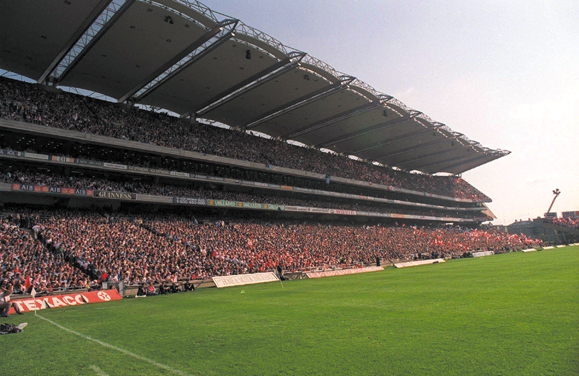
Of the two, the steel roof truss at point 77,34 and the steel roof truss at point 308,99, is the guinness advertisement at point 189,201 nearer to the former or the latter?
the steel roof truss at point 308,99

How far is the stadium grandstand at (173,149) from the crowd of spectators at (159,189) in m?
0.17

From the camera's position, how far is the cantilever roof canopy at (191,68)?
24.7m

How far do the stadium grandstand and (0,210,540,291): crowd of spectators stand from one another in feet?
0.44

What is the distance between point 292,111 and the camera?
1656 inches

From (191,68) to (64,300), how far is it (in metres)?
21.6

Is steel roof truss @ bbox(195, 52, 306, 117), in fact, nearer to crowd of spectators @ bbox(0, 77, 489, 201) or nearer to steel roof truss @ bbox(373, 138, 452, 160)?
crowd of spectators @ bbox(0, 77, 489, 201)

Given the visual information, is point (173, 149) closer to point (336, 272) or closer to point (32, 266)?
point (32, 266)

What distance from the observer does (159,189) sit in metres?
34.7

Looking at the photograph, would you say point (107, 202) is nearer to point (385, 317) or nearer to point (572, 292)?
point (385, 317)

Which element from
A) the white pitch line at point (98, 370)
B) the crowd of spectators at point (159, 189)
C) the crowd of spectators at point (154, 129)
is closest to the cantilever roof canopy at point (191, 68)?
the crowd of spectators at point (154, 129)

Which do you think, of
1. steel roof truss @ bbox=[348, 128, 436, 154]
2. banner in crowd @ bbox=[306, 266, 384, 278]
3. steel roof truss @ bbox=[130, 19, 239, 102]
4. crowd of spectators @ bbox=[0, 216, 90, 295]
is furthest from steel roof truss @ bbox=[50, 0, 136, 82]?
steel roof truss @ bbox=[348, 128, 436, 154]

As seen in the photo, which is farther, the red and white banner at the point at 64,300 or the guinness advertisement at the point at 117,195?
the guinness advertisement at the point at 117,195

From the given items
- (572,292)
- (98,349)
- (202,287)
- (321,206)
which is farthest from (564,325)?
(321,206)

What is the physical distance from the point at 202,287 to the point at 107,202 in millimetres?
15418
